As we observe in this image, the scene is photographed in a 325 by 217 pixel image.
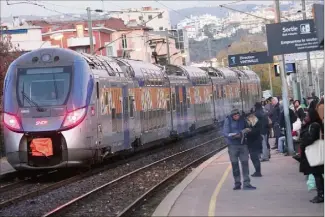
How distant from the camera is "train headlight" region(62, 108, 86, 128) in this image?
60.4 feet

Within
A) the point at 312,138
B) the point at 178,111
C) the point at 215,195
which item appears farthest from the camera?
the point at 178,111

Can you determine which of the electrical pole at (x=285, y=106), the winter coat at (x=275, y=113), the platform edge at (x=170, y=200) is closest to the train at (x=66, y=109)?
the platform edge at (x=170, y=200)

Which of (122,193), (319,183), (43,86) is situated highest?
(43,86)

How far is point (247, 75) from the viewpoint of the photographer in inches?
2178

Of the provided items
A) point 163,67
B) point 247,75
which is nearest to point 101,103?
point 163,67

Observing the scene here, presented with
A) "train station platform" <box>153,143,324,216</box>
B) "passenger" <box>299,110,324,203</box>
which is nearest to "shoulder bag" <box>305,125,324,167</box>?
"passenger" <box>299,110,324,203</box>

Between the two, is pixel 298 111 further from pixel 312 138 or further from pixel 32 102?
pixel 312 138

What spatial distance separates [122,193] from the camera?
16281 mm

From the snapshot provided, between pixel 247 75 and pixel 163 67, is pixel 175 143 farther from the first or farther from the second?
pixel 247 75

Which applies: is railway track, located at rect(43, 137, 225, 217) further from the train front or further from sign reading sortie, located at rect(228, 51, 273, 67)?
sign reading sortie, located at rect(228, 51, 273, 67)

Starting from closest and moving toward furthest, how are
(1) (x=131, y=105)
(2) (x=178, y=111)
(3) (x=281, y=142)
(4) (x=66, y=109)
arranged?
(4) (x=66, y=109)
(3) (x=281, y=142)
(1) (x=131, y=105)
(2) (x=178, y=111)

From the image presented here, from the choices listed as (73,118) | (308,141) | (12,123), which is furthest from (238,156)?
(12,123)

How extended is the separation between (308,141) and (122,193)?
658 cm

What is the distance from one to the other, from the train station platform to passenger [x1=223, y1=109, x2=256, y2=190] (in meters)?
0.28
